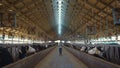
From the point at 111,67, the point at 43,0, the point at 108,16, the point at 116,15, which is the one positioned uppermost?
the point at 43,0

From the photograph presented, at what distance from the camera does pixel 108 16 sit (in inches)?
1235

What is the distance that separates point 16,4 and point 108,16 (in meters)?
12.9

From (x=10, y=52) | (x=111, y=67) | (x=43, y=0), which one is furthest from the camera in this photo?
(x=43, y=0)

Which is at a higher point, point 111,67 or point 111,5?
point 111,5

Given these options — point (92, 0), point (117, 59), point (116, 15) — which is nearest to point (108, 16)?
point (92, 0)

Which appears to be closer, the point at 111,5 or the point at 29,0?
the point at 111,5

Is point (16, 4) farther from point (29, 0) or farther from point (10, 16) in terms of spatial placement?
point (10, 16)

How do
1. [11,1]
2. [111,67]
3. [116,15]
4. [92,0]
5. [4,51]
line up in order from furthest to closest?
[92,0], [11,1], [116,15], [4,51], [111,67]

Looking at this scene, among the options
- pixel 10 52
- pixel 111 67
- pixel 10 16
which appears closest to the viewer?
pixel 111 67

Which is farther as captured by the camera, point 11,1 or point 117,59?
point 11,1

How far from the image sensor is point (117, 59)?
29.4 ft

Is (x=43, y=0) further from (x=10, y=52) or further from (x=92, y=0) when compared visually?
(x=10, y=52)

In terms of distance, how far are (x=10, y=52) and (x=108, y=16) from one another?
77.7 feet

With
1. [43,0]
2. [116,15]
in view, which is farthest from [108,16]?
[116,15]
